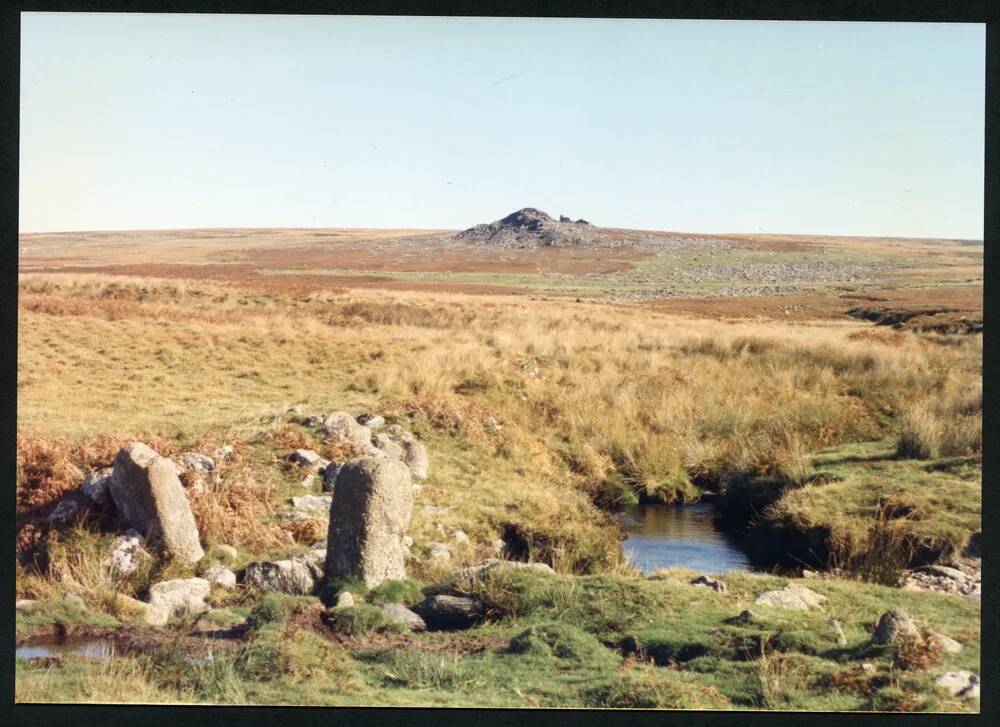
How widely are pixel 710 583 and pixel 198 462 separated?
786cm

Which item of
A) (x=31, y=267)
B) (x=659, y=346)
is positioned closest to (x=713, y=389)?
(x=659, y=346)

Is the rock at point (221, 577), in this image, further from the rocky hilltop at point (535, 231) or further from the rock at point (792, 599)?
the rocky hilltop at point (535, 231)

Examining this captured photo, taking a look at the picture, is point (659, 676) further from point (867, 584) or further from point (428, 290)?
point (428, 290)

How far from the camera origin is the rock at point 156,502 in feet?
43.3

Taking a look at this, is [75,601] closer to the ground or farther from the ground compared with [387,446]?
closer to the ground

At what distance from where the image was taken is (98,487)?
14070 millimetres

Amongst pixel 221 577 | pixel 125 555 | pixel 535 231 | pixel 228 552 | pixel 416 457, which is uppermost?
pixel 535 231

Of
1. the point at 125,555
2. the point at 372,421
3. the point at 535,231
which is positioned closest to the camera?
the point at 125,555

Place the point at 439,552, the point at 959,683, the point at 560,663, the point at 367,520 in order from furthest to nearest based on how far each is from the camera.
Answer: the point at 439,552, the point at 367,520, the point at 560,663, the point at 959,683

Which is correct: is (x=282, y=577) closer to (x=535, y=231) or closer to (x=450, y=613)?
(x=450, y=613)

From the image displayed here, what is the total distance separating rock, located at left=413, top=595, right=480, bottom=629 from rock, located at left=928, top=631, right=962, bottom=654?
209 inches

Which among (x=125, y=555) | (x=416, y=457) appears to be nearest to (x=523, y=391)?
(x=416, y=457)

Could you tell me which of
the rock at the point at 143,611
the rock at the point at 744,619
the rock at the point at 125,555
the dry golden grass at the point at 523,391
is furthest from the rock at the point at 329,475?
the rock at the point at 744,619

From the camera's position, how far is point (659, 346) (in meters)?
32.3
